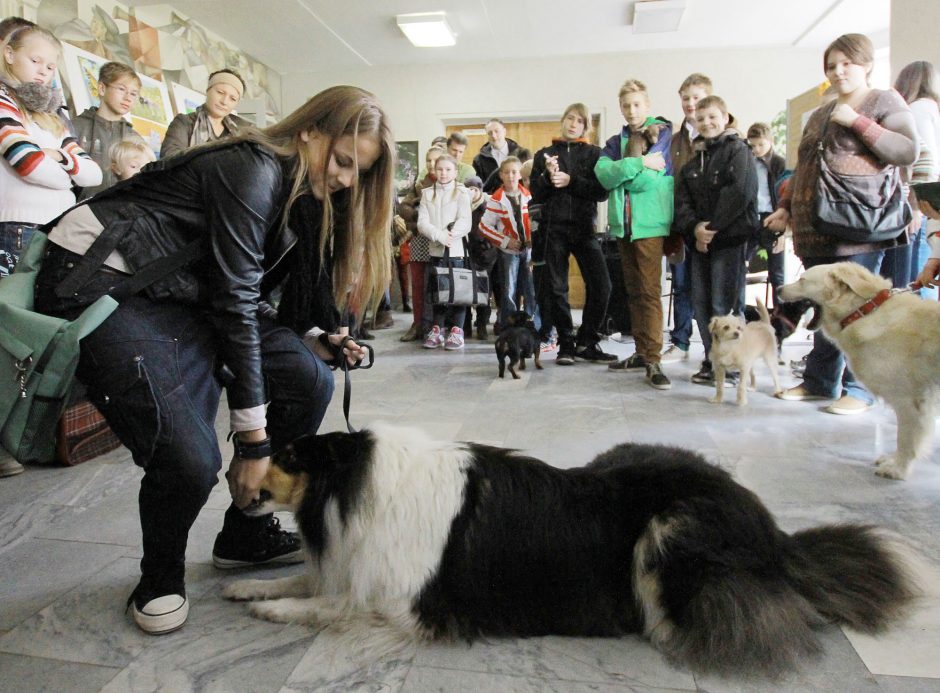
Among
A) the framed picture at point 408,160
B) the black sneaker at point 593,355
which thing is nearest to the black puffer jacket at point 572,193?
the black sneaker at point 593,355

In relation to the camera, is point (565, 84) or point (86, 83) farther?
point (565, 84)

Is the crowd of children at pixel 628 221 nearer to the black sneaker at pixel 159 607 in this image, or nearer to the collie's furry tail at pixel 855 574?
the collie's furry tail at pixel 855 574

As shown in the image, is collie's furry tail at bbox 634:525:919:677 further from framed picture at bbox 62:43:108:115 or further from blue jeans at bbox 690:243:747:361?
framed picture at bbox 62:43:108:115

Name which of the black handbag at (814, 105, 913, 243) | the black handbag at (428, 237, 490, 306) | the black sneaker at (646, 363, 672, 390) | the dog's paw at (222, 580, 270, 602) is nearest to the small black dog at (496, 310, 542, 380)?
the black sneaker at (646, 363, 672, 390)

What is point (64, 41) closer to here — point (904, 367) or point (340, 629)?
point (340, 629)

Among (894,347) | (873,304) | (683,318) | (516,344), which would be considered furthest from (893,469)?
(683,318)

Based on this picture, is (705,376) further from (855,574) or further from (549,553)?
(549,553)

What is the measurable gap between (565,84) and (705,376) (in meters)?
6.07

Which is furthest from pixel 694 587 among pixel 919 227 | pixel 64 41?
pixel 64 41

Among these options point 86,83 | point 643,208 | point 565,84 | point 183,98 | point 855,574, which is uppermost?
point 565,84

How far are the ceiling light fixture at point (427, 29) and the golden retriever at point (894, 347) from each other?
592 cm

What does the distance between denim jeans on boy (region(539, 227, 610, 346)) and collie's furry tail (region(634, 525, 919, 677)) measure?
11.3 ft

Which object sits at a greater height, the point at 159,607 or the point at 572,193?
the point at 572,193

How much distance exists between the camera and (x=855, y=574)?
1516 millimetres
